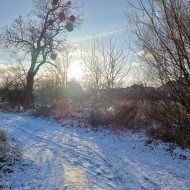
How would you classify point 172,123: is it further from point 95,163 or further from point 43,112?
point 43,112

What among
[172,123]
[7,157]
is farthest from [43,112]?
[7,157]

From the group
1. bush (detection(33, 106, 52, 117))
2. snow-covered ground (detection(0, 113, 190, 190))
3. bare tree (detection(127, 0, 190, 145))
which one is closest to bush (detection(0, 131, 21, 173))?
snow-covered ground (detection(0, 113, 190, 190))

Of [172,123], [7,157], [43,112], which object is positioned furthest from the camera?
[43,112]

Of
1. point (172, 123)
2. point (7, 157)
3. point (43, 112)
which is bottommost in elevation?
point (7, 157)

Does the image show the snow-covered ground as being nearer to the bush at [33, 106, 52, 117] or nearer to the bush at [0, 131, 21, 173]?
the bush at [0, 131, 21, 173]

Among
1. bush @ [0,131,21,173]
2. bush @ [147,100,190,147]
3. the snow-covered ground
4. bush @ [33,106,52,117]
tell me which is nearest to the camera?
the snow-covered ground

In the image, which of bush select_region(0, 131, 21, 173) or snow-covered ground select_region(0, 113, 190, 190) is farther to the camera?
bush select_region(0, 131, 21, 173)

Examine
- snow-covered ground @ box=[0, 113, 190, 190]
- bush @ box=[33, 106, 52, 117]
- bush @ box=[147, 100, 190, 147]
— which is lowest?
snow-covered ground @ box=[0, 113, 190, 190]

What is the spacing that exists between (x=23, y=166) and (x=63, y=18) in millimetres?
19788

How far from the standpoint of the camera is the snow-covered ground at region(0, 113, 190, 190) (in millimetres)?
6277

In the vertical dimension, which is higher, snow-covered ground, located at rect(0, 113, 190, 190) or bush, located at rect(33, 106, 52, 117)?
Result: bush, located at rect(33, 106, 52, 117)

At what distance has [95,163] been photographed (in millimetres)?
7836

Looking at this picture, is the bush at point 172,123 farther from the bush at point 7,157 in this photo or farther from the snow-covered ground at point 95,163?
the bush at point 7,157

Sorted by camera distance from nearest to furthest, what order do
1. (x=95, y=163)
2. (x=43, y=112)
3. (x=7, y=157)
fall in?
1. (x=7, y=157)
2. (x=95, y=163)
3. (x=43, y=112)
